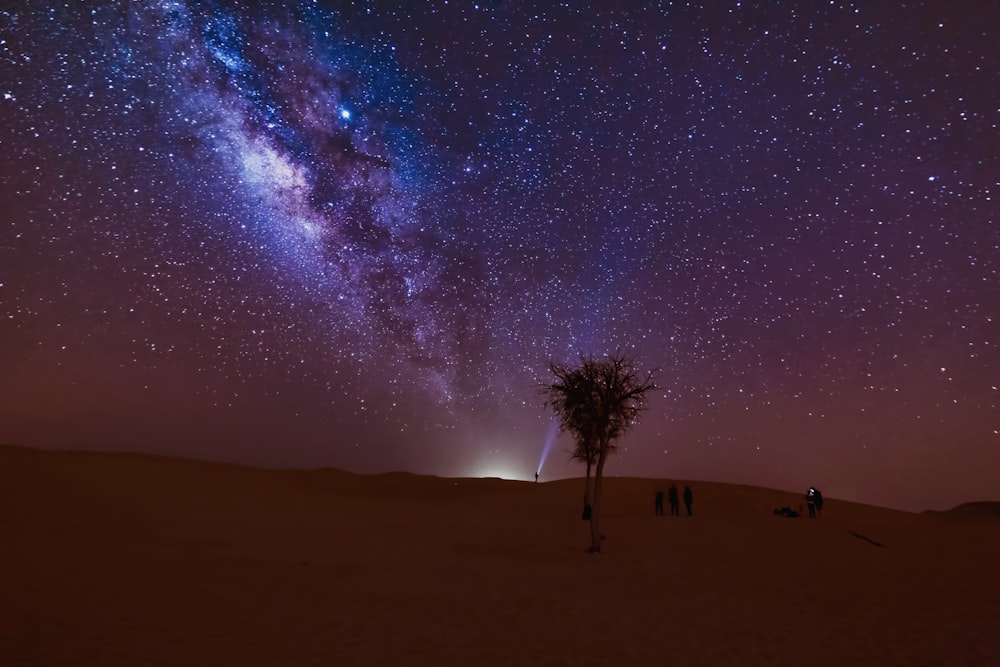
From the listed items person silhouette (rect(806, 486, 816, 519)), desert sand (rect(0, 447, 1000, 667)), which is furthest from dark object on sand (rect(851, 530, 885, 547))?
person silhouette (rect(806, 486, 816, 519))

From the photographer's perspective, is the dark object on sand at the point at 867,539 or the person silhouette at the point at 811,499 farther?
the person silhouette at the point at 811,499

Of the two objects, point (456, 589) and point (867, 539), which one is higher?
point (867, 539)

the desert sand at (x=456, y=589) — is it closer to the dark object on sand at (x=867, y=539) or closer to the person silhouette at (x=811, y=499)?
the dark object on sand at (x=867, y=539)

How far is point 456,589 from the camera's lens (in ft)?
46.1

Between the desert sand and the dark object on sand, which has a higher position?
the dark object on sand

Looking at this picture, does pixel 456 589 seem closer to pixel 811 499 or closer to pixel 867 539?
pixel 867 539

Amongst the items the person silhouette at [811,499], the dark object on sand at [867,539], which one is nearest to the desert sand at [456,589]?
the dark object on sand at [867,539]

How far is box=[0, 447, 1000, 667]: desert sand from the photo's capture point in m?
9.15

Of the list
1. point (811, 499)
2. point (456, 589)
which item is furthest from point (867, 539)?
point (456, 589)

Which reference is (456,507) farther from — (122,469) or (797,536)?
(122,469)

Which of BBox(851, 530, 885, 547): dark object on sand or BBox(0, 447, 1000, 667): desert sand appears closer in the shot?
BBox(0, 447, 1000, 667): desert sand

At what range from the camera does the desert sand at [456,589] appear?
9148 mm

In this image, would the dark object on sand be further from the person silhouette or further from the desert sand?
the person silhouette

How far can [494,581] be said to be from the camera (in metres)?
15.2
